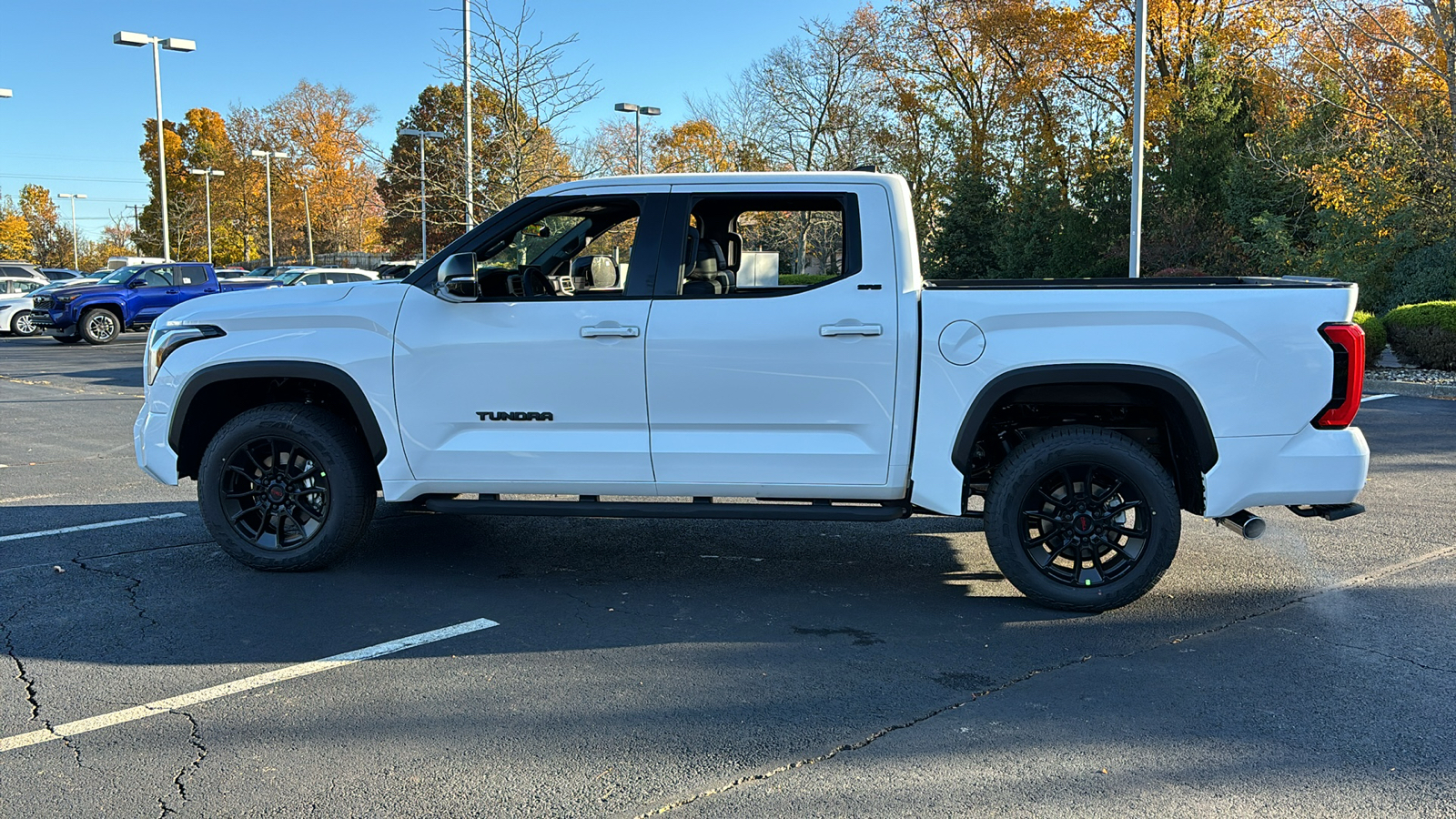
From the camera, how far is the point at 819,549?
6383 millimetres

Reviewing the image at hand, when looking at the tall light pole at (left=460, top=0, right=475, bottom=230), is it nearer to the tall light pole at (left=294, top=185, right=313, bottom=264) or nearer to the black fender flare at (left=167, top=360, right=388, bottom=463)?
the black fender flare at (left=167, top=360, right=388, bottom=463)

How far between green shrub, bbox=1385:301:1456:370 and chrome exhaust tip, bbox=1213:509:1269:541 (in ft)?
42.7

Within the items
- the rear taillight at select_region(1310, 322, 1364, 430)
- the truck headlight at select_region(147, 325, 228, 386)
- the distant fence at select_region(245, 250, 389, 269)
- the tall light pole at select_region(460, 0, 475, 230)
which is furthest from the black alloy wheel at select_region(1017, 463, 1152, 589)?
the distant fence at select_region(245, 250, 389, 269)

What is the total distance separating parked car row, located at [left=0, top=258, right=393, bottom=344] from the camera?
81.6 feet

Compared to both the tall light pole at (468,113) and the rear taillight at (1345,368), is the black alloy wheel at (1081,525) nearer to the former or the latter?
the rear taillight at (1345,368)

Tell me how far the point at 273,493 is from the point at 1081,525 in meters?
3.97

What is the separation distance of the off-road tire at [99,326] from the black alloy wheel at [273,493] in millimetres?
22544

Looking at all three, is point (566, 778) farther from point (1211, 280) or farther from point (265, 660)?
point (1211, 280)

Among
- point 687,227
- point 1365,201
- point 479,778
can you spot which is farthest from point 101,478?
point 1365,201

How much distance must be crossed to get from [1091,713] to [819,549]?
2564 mm

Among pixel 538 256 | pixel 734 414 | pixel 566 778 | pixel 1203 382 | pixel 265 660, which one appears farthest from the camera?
pixel 538 256

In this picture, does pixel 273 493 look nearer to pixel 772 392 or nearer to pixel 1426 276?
pixel 772 392

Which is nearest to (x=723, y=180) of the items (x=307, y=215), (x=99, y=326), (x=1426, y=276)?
(x=1426, y=276)

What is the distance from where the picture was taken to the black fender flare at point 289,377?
5.53m
